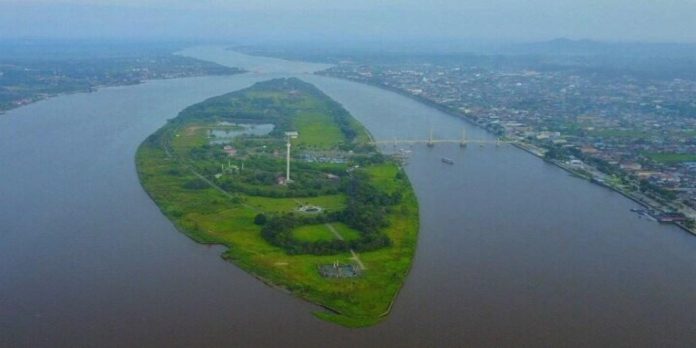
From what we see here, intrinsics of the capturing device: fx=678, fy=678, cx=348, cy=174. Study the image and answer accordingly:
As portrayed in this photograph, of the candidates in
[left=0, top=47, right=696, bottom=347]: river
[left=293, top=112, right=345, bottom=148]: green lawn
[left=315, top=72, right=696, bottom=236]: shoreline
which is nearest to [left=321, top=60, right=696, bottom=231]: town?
[left=315, top=72, right=696, bottom=236]: shoreline

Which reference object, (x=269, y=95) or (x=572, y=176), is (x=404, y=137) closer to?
(x=572, y=176)

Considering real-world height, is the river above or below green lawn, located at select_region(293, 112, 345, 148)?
below

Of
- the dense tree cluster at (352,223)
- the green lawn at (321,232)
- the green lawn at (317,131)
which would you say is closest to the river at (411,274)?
the dense tree cluster at (352,223)

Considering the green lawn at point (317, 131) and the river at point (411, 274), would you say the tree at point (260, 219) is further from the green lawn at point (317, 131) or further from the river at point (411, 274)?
the green lawn at point (317, 131)

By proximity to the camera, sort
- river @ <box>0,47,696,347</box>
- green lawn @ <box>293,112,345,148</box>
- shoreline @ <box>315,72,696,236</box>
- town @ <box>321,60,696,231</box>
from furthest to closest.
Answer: green lawn @ <box>293,112,345,148</box> → town @ <box>321,60,696,231</box> → shoreline @ <box>315,72,696,236</box> → river @ <box>0,47,696,347</box>

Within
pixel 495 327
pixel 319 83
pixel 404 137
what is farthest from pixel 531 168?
pixel 319 83

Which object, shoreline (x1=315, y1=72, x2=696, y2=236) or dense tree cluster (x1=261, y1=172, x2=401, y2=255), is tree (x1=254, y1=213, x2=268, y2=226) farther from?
shoreline (x1=315, y1=72, x2=696, y2=236)
